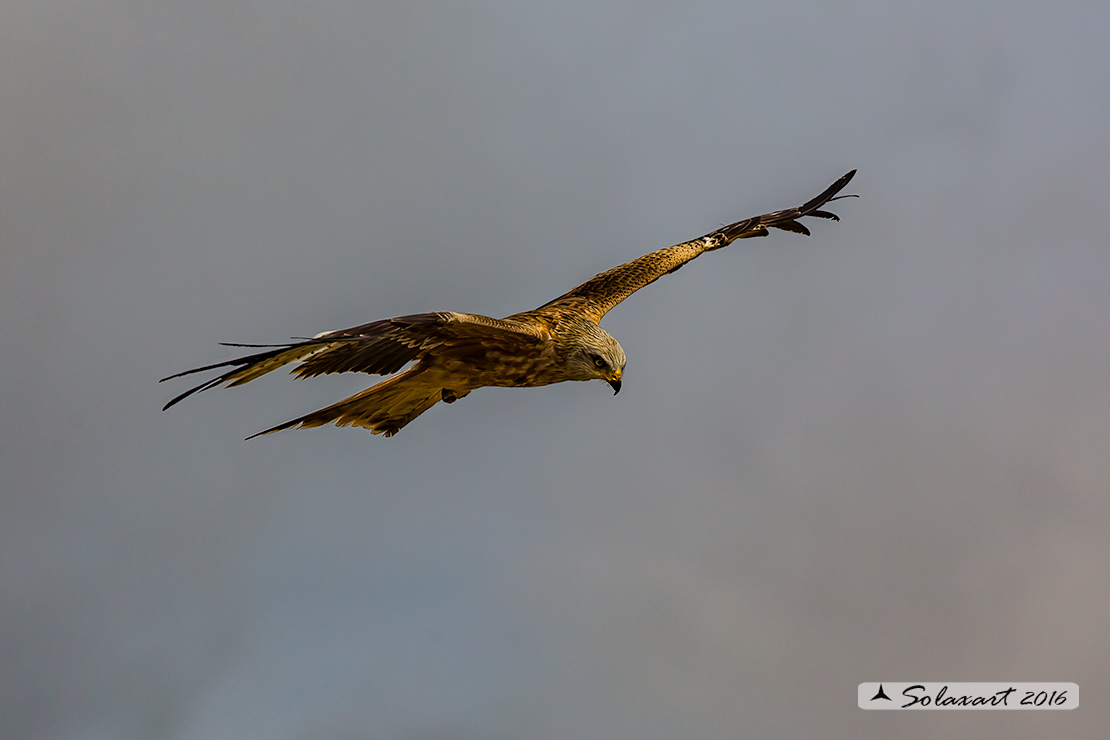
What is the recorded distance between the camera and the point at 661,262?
1340 centimetres

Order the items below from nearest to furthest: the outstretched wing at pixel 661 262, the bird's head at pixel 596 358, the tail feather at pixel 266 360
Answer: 1. the tail feather at pixel 266 360
2. the bird's head at pixel 596 358
3. the outstretched wing at pixel 661 262

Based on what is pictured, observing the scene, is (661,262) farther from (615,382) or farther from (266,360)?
(266,360)

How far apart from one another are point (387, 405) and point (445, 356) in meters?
1.23

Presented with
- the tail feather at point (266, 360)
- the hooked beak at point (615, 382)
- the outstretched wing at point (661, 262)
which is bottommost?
the tail feather at point (266, 360)

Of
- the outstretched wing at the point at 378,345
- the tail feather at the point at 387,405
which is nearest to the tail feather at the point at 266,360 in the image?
the outstretched wing at the point at 378,345

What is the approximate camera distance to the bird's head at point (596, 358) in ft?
33.7

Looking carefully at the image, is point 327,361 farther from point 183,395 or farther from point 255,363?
point 183,395

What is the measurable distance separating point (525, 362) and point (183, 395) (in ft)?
12.4

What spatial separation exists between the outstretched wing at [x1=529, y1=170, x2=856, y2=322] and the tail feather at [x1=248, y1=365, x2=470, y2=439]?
4.93ft

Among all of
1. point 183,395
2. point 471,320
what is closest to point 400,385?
point 471,320

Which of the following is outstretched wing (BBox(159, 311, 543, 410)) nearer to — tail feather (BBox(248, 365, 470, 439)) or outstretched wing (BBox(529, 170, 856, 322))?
tail feather (BBox(248, 365, 470, 439))

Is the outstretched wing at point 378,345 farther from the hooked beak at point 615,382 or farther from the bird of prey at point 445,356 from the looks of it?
the hooked beak at point 615,382

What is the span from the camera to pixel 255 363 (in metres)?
7.83

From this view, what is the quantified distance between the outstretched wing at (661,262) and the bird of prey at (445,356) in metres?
Result: 0.03
